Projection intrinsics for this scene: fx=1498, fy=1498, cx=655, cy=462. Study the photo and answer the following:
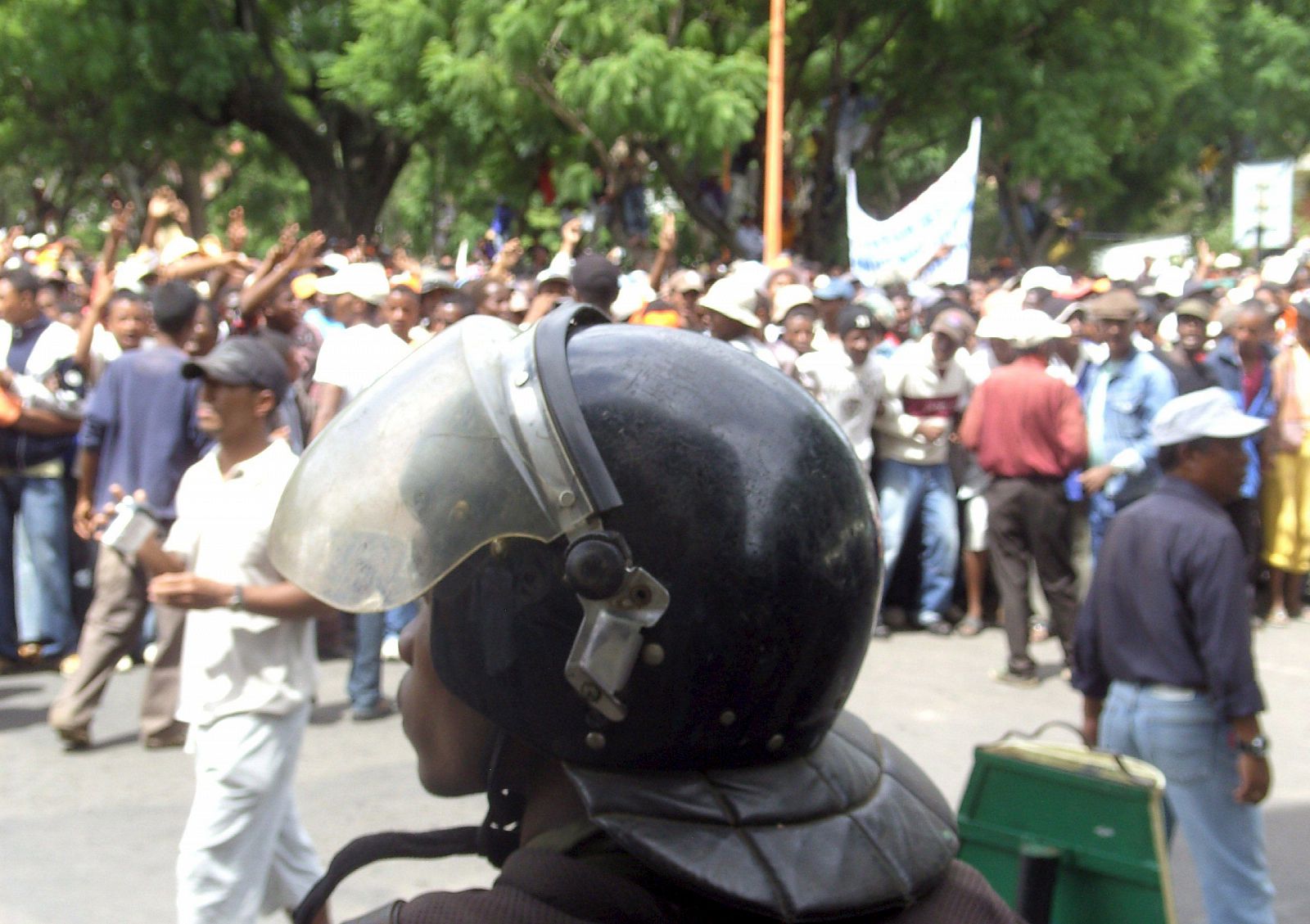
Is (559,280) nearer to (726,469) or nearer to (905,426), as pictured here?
(905,426)

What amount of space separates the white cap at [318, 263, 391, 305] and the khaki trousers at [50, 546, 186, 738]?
1.93m

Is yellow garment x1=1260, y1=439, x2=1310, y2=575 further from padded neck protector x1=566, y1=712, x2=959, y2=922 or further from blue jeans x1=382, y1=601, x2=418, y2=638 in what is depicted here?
padded neck protector x1=566, y1=712, x2=959, y2=922

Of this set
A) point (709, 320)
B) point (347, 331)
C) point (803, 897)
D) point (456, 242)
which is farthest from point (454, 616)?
point (456, 242)

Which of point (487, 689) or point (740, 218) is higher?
point (740, 218)

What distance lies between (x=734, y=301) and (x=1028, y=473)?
168 cm

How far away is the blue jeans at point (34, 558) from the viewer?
285 inches

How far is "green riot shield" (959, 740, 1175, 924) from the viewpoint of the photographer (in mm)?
2914

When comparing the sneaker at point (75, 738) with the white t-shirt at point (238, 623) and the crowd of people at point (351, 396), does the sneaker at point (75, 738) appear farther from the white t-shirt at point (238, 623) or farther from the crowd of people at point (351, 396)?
the white t-shirt at point (238, 623)

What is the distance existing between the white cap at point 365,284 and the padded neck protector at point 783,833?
6.29 meters

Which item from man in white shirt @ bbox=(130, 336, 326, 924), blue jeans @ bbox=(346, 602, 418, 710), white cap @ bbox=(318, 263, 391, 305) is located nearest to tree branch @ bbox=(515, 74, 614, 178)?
white cap @ bbox=(318, 263, 391, 305)

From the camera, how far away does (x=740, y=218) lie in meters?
20.0

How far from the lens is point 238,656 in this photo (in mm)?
3566

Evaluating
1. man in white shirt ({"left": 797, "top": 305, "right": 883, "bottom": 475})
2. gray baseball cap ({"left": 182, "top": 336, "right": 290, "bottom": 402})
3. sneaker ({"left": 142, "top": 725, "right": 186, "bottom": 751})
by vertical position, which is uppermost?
gray baseball cap ({"left": 182, "top": 336, "right": 290, "bottom": 402})

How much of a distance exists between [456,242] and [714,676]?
2980 cm
